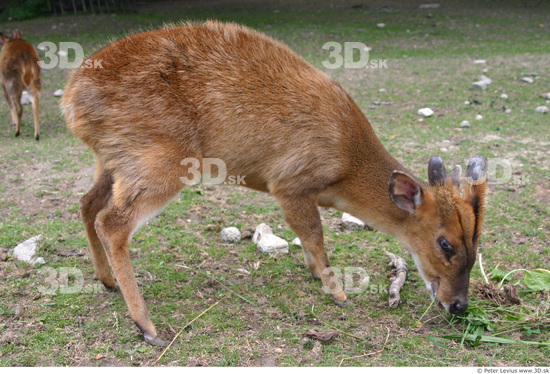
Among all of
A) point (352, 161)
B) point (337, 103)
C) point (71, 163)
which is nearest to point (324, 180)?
point (352, 161)

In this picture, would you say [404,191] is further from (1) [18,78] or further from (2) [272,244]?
(1) [18,78]

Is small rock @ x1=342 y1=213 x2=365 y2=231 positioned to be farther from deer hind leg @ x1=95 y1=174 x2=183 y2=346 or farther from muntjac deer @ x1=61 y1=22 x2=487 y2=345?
deer hind leg @ x1=95 y1=174 x2=183 y2=346

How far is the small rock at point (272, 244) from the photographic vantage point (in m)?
4.61

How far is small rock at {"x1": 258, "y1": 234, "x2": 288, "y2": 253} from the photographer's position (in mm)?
4605

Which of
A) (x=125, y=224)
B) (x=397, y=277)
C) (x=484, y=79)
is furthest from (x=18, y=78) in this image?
(x=484, y=79)

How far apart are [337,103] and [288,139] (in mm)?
520

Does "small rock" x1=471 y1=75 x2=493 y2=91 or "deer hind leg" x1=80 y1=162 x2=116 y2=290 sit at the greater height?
"deer hind leg" x1=80 y1=162 x2=116 y2=290

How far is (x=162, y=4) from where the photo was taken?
18.1m

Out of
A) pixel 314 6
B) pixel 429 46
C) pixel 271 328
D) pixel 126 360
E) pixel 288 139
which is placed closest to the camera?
pixel 126 360

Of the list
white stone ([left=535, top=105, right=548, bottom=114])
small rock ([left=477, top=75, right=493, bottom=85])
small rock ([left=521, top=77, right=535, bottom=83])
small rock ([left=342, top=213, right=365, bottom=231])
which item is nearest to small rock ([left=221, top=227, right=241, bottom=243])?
small rock ([left=342, top=213, right=365, bottom=231])

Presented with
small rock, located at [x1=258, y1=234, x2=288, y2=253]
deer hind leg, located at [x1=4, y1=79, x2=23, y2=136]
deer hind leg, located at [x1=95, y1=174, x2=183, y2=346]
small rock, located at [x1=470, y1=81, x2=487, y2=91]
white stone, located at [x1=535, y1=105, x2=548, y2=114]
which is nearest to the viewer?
deer hind leg, located at [x1=95, y1=174, x2=183, y2=346]

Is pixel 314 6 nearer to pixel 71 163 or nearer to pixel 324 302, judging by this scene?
pixel 71 163

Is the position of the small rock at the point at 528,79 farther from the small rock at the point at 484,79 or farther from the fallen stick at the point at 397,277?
the fallen stick at the point at 397,277

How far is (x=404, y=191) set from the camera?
3707 mm
